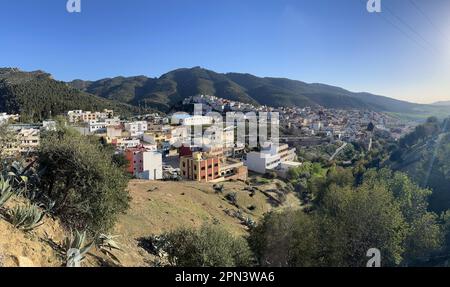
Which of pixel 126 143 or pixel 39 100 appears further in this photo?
pixel 39 100

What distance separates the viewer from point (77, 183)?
776cm

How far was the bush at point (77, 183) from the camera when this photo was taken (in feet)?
25.1

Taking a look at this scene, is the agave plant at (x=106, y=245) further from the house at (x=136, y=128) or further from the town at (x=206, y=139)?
the house at (x=136, y=128)

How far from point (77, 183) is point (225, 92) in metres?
133

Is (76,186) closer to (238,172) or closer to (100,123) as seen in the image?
(238,172)

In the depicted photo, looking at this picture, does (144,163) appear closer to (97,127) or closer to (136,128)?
(136,128)

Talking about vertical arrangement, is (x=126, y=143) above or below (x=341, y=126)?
below

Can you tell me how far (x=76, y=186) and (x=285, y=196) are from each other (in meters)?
29.3

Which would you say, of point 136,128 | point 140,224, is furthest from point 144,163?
point 136,128

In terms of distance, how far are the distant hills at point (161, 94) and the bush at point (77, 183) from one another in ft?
201

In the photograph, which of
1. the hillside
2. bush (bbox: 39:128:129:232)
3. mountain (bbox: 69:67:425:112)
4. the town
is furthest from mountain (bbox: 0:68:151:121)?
bush (bbox: 39:128:129:232)

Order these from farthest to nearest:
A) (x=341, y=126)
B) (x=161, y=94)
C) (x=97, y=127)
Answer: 1. (x=161, y=94)
2. (x=341, y=126)
3. (x=97, y=127)


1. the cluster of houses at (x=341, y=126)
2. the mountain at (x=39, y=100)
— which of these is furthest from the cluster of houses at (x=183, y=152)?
the cluster of houses at (x=341, y=126)

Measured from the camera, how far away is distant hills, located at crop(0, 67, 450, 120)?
2771 inches
